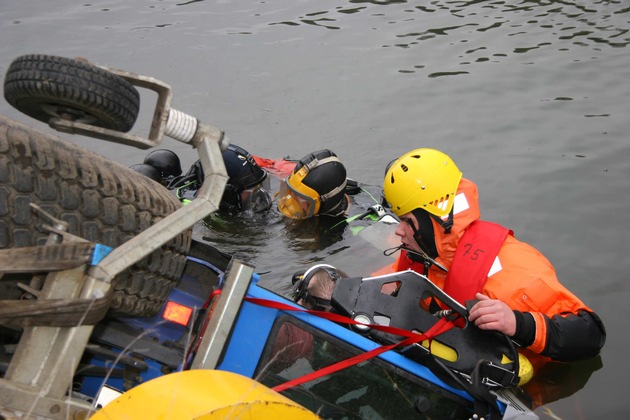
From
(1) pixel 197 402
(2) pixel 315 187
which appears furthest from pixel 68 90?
(2) pixel 315 187

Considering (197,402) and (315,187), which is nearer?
(197,402)

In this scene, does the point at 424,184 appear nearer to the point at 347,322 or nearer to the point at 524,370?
the point at 524,370

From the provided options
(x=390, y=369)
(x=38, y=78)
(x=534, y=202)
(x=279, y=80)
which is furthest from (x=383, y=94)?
(x=38, y=78)

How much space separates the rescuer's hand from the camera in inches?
140

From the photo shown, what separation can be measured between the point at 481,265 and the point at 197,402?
2.46 m

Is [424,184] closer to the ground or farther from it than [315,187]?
farther from it

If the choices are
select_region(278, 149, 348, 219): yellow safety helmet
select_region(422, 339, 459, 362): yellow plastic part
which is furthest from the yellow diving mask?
select_region(422, 339, 459, 362): yellow plastic part

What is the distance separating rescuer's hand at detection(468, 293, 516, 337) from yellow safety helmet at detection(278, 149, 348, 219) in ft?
12.0

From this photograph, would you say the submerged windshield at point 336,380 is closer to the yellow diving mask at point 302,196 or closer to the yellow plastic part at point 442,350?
the yellow plastic part at point 442,350

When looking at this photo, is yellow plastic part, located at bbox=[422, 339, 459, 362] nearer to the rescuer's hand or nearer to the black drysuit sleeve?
the rescuer's hand

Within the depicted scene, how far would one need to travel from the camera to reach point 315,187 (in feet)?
23.6

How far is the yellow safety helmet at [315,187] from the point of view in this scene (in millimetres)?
7207

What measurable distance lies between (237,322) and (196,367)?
28 cm

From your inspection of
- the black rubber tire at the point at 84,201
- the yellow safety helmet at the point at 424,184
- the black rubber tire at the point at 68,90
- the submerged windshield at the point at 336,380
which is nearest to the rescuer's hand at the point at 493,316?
the submerged windshield at the point at 336,380
